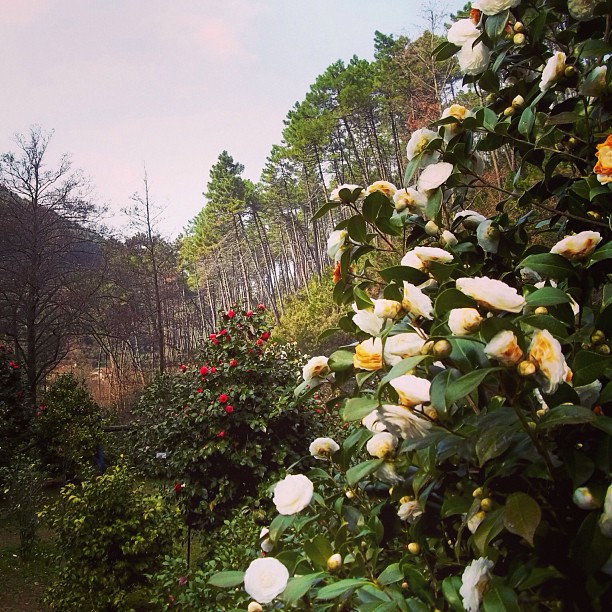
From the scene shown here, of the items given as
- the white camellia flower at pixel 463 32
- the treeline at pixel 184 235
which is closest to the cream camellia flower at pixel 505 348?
the white camellia flower at pixel 463 32

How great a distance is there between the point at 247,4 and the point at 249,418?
279cm

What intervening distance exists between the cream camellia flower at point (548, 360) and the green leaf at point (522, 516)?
11 cm

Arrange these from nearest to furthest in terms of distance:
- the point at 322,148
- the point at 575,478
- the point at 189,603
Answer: the point at 575,478, the point at 189,603, the point at 322,148

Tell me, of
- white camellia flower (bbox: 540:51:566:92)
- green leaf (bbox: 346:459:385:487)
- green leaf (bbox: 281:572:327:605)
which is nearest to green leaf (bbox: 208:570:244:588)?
green leaf (bbox: 281:572:327:605)

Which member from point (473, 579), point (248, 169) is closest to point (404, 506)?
point (473, 579)

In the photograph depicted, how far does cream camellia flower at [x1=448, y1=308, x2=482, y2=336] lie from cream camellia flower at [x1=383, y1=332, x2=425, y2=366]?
0.15 feet

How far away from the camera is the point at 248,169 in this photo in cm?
1875

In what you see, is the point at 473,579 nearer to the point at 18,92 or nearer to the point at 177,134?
the point at 177,134

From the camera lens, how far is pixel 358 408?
53 centimetres

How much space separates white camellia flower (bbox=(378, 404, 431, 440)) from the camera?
479mm

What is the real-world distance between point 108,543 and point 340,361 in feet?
7.57

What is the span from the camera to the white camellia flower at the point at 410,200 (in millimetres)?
732

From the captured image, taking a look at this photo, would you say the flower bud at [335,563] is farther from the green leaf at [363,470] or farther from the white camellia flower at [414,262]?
the white camellia flower at [414,262]

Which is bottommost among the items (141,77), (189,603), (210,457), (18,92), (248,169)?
(189,603)
